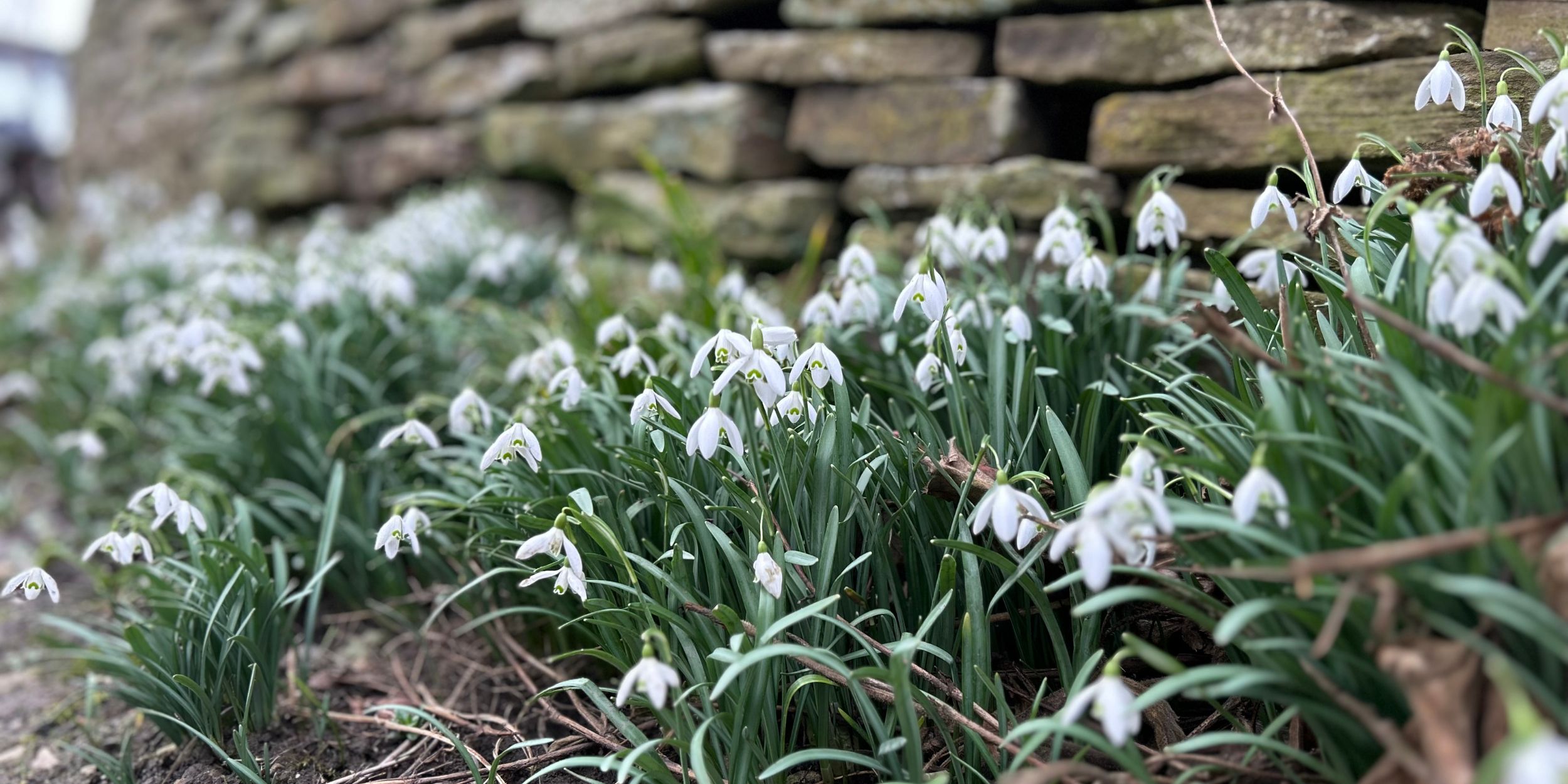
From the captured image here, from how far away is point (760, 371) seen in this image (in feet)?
4.74

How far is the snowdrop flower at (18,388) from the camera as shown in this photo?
3.72m

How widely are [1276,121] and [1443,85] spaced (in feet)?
2.23

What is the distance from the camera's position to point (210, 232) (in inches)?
182

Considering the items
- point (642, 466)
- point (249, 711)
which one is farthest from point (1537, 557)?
point (249, 711)

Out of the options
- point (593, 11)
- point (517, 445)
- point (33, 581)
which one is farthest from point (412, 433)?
point (593, 11)

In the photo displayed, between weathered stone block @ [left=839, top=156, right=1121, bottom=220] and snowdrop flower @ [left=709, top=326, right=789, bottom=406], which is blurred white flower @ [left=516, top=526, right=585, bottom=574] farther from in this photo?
weathered stone block @ [left=839, top=156, right=1121, bottom=220]

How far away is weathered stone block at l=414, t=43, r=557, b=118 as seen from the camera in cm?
403

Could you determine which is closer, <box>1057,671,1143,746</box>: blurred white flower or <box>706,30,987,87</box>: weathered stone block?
<box>1057,671,1143,746</box>: blurred white flower

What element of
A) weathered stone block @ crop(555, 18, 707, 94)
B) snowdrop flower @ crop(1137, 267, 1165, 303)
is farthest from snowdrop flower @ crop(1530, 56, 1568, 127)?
weathered stone block @ crop(555, 18, 707, 94)

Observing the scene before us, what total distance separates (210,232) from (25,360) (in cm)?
89

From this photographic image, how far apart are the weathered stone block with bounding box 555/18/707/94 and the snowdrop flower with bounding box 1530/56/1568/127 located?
8.33 ft

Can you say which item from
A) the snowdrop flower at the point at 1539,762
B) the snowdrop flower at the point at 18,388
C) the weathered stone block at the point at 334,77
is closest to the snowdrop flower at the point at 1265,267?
the snowdrop flower at the point at 1539,762

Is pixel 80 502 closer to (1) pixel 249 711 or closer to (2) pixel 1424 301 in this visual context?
(1) pixel 249 711

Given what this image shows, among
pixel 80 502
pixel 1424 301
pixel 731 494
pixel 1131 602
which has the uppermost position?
pixel 1424 301
